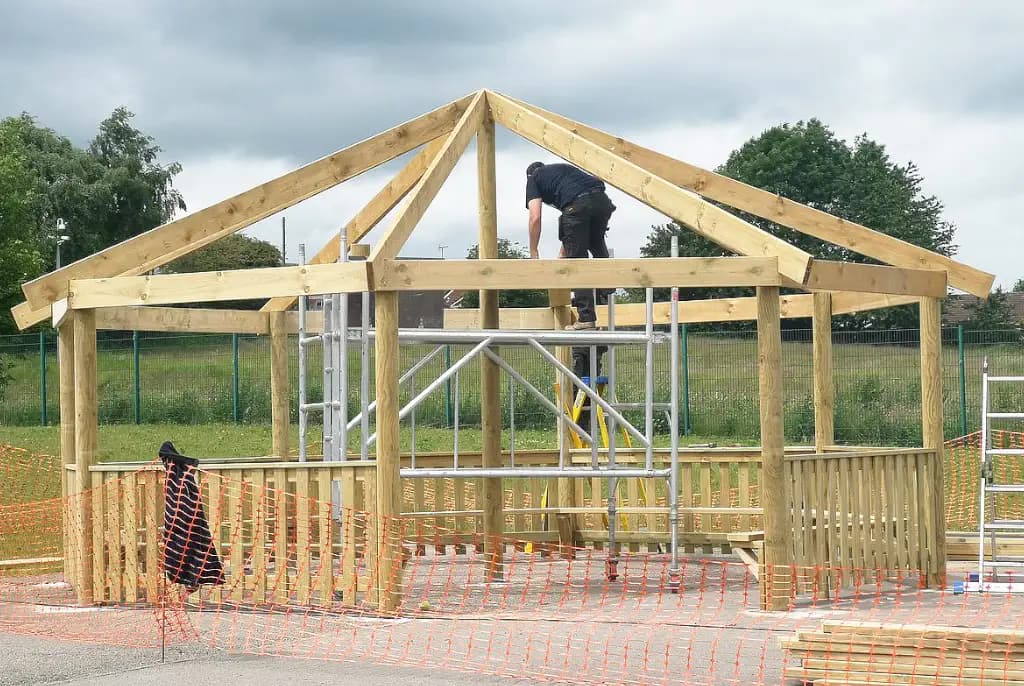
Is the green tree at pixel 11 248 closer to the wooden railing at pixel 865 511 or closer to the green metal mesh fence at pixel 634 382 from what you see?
the green metal mesh fence at pixel 634 382

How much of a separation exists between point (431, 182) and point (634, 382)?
55.7 feet

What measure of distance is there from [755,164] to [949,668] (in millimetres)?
50906

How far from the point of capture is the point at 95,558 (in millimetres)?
11125

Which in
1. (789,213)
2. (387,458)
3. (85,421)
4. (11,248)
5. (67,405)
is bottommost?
(387,458)

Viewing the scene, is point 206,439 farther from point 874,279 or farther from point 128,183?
point 128,183

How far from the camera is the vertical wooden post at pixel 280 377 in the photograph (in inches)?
587

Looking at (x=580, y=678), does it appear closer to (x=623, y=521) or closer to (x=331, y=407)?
(x=331, y=407)

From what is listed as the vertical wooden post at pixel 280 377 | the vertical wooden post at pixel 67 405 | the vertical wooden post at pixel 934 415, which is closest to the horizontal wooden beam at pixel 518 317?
the vertical wooden post at pixel 280 377

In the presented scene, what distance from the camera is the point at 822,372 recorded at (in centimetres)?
1407

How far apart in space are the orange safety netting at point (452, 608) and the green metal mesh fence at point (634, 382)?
12.7m

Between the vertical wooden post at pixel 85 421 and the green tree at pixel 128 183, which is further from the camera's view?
the green tree at pixel 128 183

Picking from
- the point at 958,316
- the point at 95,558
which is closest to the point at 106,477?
the point at 95,558

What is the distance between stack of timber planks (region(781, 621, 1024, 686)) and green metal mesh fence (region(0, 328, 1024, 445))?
54.4ft

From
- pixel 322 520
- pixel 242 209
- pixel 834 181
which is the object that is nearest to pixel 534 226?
pixel 242 209
